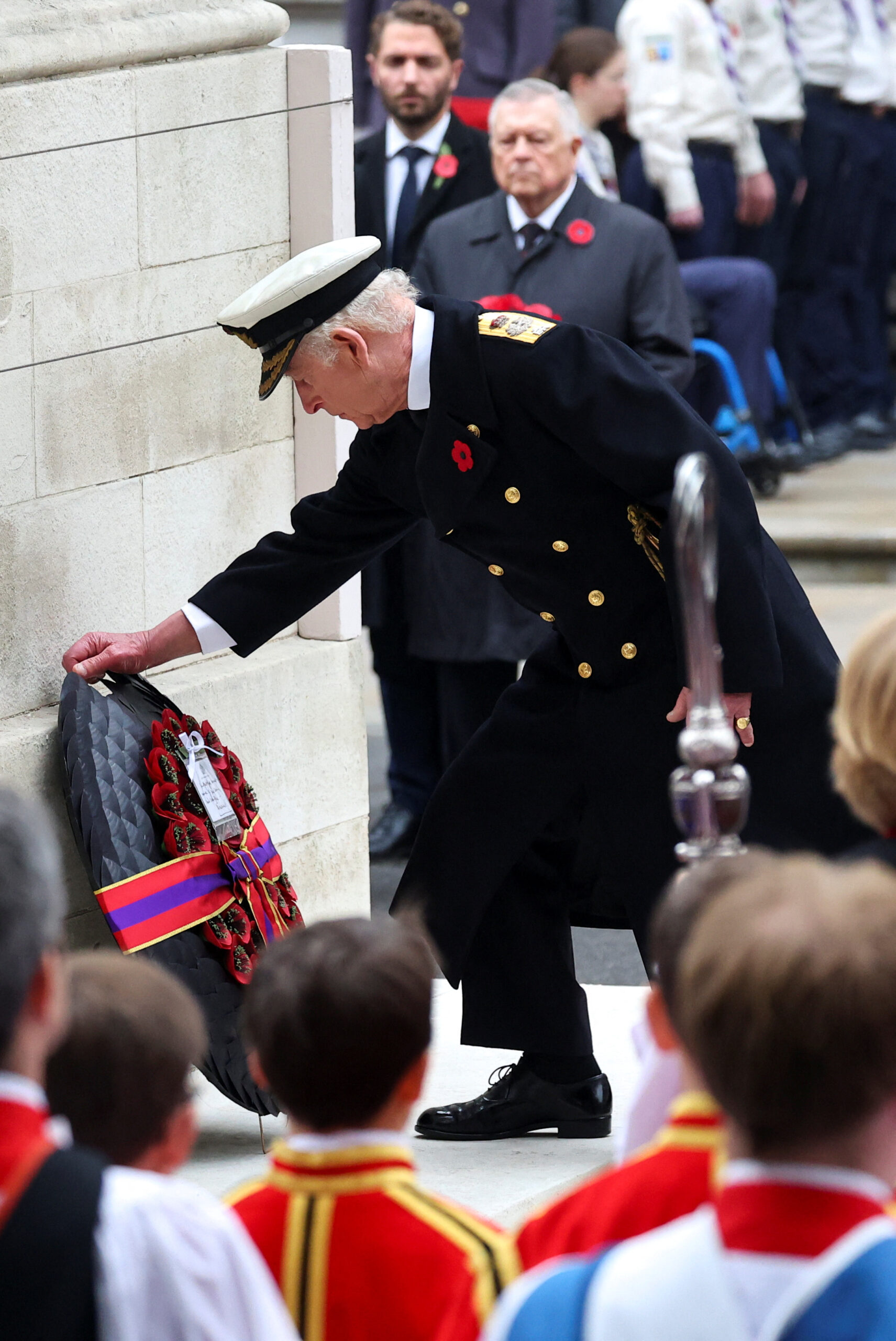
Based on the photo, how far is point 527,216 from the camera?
240 inches

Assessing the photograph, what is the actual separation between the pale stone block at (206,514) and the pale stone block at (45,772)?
1.23ft

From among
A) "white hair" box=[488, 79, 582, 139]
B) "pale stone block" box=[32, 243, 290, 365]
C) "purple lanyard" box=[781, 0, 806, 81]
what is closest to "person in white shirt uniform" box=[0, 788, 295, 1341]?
"pale stone block" box=[32, 243, 290, 365]

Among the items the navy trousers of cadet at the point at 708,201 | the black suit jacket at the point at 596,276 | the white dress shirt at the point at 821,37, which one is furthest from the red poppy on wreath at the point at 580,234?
the white dress shirt at the point at 821,37

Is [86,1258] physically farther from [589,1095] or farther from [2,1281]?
[589,1095]

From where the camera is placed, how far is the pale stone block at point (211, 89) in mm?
4414

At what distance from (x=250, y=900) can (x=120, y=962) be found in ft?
7.00

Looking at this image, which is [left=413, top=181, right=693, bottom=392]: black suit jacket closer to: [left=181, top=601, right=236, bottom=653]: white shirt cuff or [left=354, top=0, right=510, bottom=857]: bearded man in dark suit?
[left=354, top=0, right=510, bottom=857]: bearded man in dark suit

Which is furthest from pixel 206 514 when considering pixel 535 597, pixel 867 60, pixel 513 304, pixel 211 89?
pixel 867 60

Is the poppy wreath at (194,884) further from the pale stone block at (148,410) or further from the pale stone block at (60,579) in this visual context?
the pale stone block at (148,410)

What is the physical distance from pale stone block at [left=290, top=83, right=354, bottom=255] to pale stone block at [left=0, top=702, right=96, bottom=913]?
1.10 meters

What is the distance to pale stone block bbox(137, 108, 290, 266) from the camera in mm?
4457

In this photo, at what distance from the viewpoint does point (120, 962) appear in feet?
6.54

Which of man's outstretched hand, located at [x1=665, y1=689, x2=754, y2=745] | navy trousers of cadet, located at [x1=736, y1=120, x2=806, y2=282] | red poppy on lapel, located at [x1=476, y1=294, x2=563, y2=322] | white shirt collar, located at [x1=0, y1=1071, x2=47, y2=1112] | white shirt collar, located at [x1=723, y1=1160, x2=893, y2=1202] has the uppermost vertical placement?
white shirt collar, located at [x1=723, y1=1160, x2=893, y2=1202]

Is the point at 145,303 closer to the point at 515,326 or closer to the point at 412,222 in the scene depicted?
the point at 515,326
